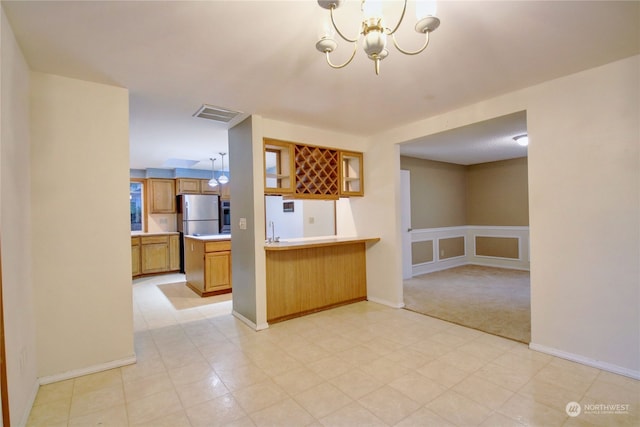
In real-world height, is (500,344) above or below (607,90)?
below

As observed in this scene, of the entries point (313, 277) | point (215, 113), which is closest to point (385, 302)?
point (313, 277)

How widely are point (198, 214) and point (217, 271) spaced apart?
229 cm

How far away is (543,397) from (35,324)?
3.54 m

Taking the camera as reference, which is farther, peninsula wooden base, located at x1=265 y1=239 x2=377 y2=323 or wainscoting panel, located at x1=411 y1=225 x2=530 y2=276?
wainscoting panel, located at x1=411 y1=225 x2=530 y2=276

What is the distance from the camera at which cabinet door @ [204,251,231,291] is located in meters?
4.68

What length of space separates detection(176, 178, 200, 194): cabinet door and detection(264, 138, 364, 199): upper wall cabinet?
3.59 meters

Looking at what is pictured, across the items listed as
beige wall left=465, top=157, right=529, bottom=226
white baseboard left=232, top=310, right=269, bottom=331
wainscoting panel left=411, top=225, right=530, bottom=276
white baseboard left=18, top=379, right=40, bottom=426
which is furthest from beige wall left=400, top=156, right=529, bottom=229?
white baseboard left=18, top=379, right=40, bottom=426

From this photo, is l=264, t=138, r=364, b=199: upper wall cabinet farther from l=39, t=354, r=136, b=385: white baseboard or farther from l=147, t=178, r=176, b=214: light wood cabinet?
l=147, t=178, r=176, b=214: light wood cabinet

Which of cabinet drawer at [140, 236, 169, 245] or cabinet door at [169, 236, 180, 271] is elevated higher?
cabinet drawer at [140, 236, 169, 245]

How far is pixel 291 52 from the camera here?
2053 mm

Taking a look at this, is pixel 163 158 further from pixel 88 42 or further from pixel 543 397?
pixel 543 397

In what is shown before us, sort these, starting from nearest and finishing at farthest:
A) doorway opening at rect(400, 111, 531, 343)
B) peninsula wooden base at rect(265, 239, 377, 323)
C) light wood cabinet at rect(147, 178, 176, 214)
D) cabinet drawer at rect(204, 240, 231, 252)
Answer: peninsula wooden base at rect(265, 239, 377, 323) < doorway opening at rect(400, 111, 531, 343) < cabinet drawer at rect(204, 240, 231, 252) < light wood cabinet at rect(147, 178, 176, 214)

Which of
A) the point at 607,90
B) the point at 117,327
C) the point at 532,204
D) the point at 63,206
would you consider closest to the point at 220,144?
the point at 63,206

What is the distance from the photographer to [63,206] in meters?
2.32
